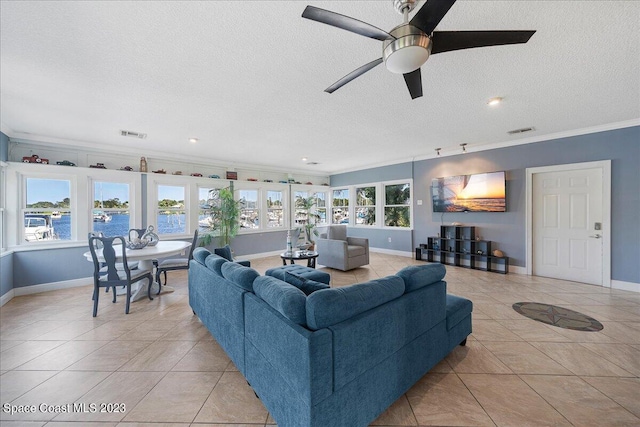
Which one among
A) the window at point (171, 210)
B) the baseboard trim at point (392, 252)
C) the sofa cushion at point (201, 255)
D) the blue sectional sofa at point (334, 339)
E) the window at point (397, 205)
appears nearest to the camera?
the blue sectional sofa at point (334, 339)

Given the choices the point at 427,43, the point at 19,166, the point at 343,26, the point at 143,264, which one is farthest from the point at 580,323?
the point at 19,166

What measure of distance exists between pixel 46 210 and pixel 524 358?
700 cm

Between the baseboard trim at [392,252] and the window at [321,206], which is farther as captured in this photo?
the window at [321,206]

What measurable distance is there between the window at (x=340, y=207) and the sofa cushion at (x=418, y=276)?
6.14 meters

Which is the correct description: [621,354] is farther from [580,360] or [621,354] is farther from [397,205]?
[397,205]

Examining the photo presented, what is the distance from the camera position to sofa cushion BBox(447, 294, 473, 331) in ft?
6.79

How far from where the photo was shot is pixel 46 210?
4184mm

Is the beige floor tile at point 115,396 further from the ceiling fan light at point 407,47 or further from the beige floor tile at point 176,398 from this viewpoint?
the ceiling fan light at point 407,47

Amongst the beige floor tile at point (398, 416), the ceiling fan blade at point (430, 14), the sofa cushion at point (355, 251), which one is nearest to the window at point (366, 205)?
the sofa cushion at point (355, 251)

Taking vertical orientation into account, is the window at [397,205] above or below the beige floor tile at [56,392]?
above

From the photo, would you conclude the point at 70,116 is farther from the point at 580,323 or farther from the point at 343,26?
the point at 580,323

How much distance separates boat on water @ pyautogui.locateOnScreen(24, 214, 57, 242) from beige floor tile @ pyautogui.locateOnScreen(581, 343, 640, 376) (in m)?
7.55

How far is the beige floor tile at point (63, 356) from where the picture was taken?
2.08 meters

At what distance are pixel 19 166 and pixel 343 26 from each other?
18.4ft
